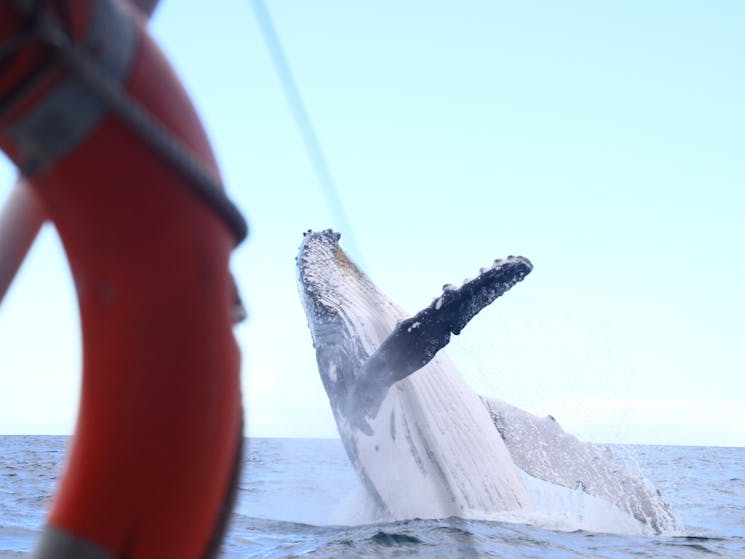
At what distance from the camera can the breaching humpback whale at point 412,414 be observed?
7.55 m

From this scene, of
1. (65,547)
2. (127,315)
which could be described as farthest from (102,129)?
(65,547)

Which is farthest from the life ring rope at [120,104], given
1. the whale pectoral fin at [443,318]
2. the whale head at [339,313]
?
the whale head at [339,313]

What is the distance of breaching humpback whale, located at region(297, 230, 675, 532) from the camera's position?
7555 mm

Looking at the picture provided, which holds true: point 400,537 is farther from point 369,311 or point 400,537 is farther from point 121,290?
point 121,290

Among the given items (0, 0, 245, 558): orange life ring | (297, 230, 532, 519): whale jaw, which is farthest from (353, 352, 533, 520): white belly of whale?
(0, 0, 245, 558): orange life ring

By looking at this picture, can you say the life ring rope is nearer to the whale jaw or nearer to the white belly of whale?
the whale jaw

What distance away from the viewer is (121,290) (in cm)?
154

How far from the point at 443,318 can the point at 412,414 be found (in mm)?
1905

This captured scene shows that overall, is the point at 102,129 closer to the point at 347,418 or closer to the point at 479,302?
the point at 479,302

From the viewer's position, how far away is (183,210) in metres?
1.59

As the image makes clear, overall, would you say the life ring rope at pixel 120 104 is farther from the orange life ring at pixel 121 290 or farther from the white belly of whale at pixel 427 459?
the white belly of whale at pixel 427 459

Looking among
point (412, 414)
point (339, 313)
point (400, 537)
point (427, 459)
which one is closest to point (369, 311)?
point (339, 313)

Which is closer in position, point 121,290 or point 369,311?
point 121,290

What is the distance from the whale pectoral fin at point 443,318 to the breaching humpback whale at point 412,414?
10 mm
